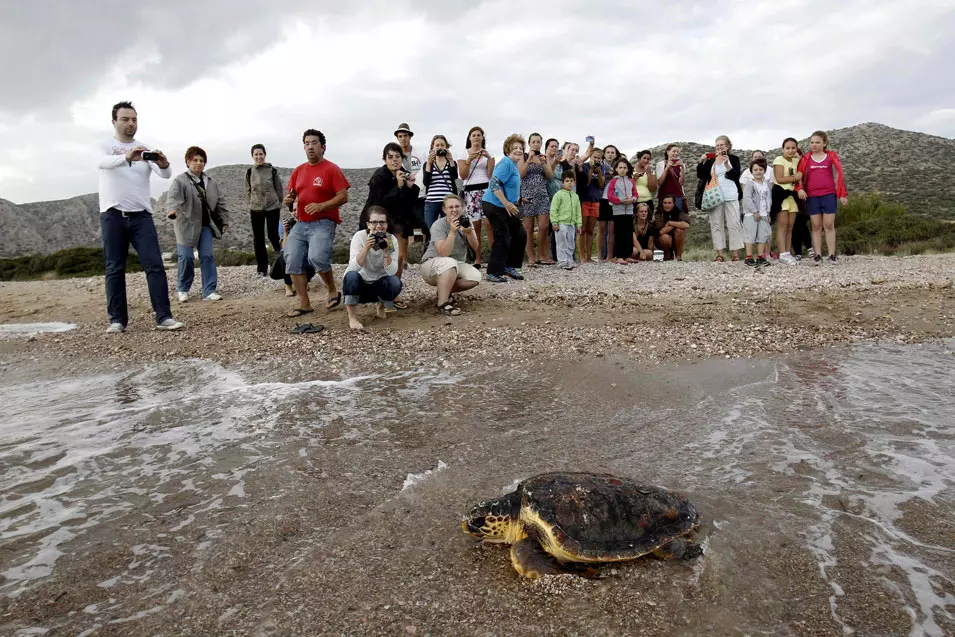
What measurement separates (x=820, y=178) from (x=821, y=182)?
66 mm

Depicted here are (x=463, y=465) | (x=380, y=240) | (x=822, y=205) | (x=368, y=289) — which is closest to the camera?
(x=463, y=465)

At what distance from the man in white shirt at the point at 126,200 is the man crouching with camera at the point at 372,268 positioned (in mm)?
2171

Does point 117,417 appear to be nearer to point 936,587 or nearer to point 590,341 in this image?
point 590,341

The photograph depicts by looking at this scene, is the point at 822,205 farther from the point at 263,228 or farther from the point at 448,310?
the point at 263,228

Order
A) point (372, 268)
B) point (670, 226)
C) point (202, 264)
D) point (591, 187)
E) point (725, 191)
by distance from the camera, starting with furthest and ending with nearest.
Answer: point (670, 226)
point (591, 187)
point (725, 191)
point (202, 264)
point (372, 268)

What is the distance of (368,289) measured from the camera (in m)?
7.10

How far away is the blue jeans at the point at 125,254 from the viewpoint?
6785mm

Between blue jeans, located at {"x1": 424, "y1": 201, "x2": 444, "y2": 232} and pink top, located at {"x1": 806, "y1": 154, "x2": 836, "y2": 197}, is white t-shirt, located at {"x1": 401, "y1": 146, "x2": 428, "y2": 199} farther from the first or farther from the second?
pink top, located at {"x1": 806, "y1": 154, "x2": 836, "y2": 197}

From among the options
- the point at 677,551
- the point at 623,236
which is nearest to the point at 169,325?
the point at 677,551

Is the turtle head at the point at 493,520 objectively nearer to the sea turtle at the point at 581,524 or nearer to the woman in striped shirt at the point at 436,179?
the sea turtle at the point at 581,524

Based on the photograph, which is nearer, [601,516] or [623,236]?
[601,516]

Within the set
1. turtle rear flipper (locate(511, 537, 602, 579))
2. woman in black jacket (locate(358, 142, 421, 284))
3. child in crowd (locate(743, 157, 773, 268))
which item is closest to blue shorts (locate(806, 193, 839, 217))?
child in crowd (locate(743, 157, 773, 268))

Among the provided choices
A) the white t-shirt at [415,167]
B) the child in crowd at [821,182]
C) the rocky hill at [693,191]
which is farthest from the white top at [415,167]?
the rocky hill at [693,191]

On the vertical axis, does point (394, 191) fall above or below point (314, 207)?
above
